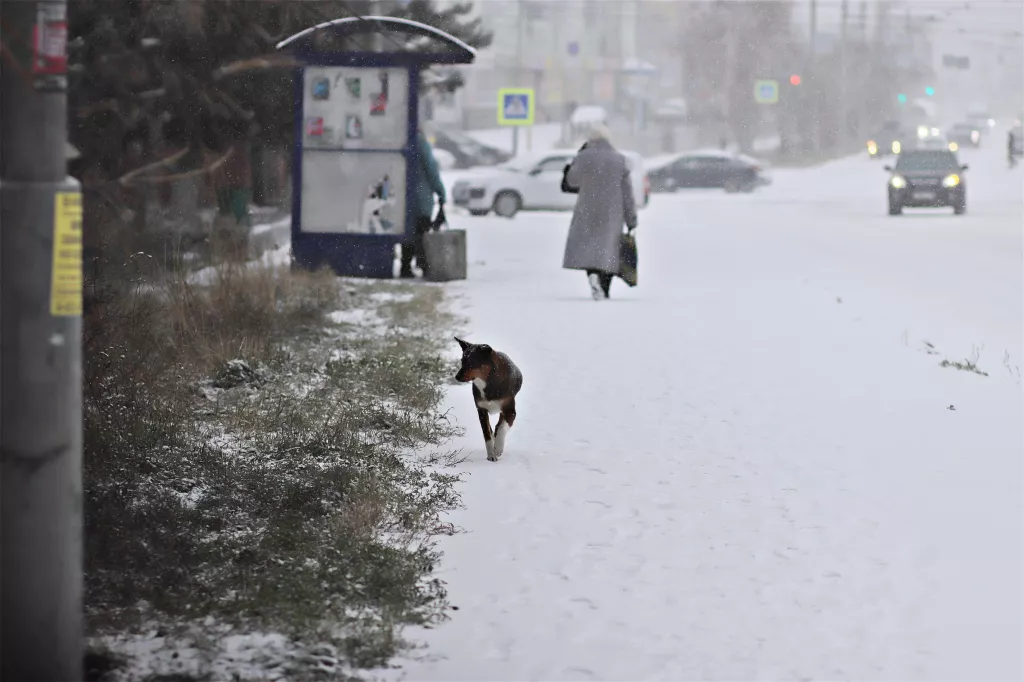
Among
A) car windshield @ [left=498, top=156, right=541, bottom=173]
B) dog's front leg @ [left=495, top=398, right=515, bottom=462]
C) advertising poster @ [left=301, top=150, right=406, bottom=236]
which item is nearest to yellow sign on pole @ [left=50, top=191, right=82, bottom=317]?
dog's front leg @ [left=495, top=398, right=515, bottom=462]

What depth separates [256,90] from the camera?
17.7 meters

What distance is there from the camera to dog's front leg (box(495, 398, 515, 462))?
753 centimetres

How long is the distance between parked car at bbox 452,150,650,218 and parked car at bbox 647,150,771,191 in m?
15.0

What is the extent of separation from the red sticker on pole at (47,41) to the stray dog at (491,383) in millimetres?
3524

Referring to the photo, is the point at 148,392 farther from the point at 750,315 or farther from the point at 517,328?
the point at 750,315

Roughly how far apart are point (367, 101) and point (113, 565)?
12.5 metres

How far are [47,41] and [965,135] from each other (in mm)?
93387

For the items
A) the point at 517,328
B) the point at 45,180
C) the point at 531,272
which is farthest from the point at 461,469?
the point at 531,272

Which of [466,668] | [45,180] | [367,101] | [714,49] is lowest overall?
[466,668]

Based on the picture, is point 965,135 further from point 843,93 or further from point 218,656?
point 218,656

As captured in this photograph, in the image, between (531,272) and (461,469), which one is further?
(531,272)

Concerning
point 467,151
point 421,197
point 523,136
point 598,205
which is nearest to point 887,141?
point 523,136

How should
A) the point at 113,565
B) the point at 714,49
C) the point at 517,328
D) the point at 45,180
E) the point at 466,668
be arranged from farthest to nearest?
the point at 714,49
the point at 517,328
the point at 113,565
the point at 466,668
the point at 45,180

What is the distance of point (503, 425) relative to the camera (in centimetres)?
761
